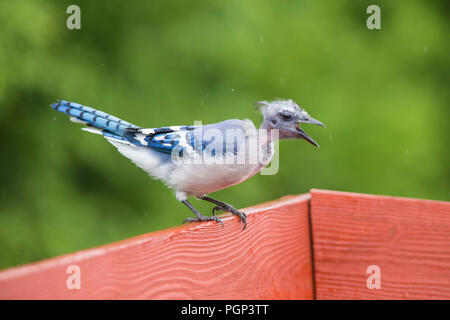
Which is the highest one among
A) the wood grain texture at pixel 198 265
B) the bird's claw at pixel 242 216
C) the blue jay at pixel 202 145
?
the blue jay at pixel 202 145

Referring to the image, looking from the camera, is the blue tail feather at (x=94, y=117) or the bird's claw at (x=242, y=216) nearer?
the bird's claw at (x=242, y=216)

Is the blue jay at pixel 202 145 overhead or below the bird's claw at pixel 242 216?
overhead

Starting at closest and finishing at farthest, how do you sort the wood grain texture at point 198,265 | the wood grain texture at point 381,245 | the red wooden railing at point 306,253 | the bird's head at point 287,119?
1. the wood grain texture at point 198,265
2. the red wooden railing at point 306,253
3. the wood grain texture at point 381,245
4. the bird's head at point 287,119

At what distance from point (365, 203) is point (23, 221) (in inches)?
85.6

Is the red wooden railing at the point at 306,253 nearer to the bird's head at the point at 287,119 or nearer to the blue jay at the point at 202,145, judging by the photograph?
the blue jay at the point at 202,145

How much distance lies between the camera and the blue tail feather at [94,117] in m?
2.50

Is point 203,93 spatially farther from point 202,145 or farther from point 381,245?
point 381,245

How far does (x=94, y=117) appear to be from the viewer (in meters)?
2.63

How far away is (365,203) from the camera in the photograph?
225 centimetres

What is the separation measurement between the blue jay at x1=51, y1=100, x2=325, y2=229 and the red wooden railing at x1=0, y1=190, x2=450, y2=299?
0.84 feet

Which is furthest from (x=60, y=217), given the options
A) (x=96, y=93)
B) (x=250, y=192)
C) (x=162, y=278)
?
(x=162, y=278)

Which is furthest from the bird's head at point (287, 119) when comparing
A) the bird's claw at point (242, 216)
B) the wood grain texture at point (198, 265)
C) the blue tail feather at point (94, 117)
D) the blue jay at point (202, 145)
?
the blue tail feather at point (94, 117)

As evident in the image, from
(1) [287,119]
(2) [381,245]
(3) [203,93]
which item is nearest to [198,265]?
(2) [381,245]

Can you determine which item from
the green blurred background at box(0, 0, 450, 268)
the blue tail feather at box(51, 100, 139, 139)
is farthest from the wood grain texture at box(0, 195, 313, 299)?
the green blurred background at box(0, 0, 450, 268)
